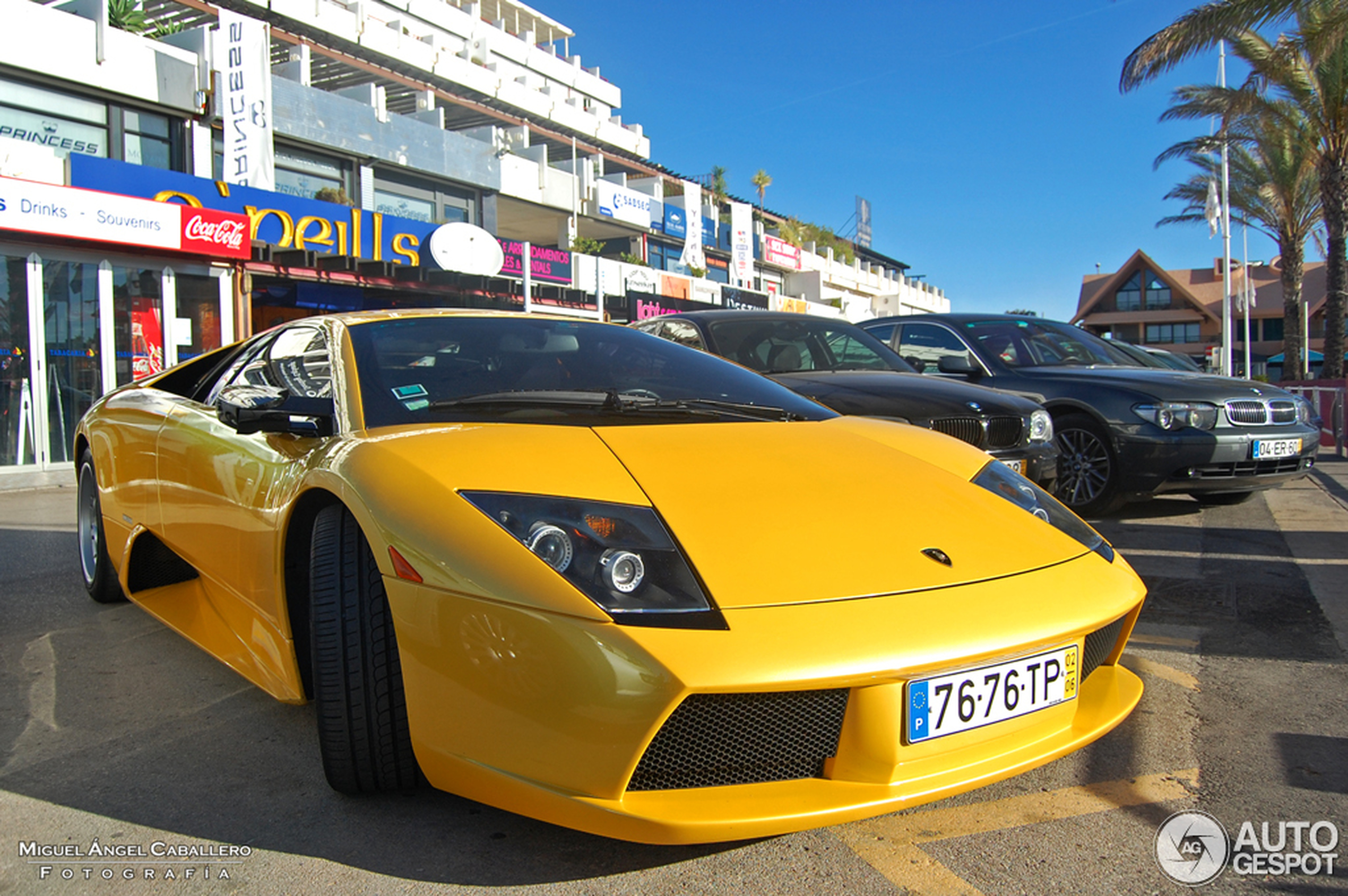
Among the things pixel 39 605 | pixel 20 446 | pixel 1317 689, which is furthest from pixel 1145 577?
pixel 20 446

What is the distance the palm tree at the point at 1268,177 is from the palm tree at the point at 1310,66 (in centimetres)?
94

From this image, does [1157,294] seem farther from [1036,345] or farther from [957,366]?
[957,366]

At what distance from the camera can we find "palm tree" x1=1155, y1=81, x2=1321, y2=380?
18.6 m

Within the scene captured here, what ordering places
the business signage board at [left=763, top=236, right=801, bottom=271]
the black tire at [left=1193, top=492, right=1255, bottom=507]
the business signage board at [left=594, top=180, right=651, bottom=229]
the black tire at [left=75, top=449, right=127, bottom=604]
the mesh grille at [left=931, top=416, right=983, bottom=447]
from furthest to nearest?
the business signage board at [left=763, top=236, right=801, bottom=271]
the business signage board at [left=594, top=180, right=651, bottom=229]
the black tire at [left=1193, top=492, right=1255, bottom=507]
the mesh grille at [left=931, top=416, right=983, bottom=447]
the black tire at [left=75, top=449, right=127, bottom=604]

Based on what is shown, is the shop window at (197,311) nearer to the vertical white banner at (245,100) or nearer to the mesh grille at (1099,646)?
the vertical white banner at (245,100)

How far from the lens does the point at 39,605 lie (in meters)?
4.00

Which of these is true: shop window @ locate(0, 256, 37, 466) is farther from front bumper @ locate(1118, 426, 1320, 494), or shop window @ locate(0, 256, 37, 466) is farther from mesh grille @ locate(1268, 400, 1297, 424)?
mesh grille @ locate(1268, 400, 1297, 424)

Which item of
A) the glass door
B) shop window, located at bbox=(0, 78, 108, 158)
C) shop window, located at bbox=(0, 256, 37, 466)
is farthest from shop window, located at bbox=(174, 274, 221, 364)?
shop window, located at bbox=(0, 78, 108, 158)

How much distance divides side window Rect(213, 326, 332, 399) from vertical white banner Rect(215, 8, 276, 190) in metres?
14.2

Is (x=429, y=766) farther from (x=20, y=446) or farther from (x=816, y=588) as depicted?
(x=20, y=446)

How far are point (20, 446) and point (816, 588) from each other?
12314 millimetres

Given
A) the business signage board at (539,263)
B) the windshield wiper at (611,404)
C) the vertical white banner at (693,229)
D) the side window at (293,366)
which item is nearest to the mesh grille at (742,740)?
the windshield wiper at (611,404)
